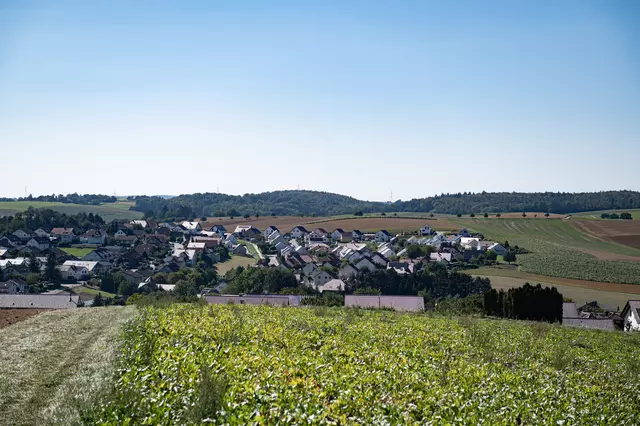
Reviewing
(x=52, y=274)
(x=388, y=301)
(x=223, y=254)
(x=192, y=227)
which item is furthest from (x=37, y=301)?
(x=192, y=227)

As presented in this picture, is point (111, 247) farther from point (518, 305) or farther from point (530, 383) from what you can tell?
point (530, 383)

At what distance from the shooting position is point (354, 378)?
9.94m

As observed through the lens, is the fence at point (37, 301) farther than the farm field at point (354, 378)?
Yes

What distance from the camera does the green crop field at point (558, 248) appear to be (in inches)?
2552

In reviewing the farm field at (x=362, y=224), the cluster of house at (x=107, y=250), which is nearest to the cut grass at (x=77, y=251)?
the cluster of house at (x=107, y=250)

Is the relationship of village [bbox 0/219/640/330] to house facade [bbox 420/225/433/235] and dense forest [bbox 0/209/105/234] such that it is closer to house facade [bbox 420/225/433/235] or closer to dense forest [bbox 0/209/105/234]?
house facade [bbox 420/225/433/235]

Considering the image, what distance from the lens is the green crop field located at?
2552 inches

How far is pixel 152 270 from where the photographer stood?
80.2 m

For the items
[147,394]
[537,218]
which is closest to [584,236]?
[537,218]

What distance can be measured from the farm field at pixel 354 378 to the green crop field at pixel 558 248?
175 ft

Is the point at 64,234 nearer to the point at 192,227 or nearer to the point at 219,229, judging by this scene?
the point at 192,227

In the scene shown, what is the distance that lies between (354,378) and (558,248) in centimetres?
8210

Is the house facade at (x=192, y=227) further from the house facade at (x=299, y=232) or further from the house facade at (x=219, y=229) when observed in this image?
the house facade at (x=299, y=232)

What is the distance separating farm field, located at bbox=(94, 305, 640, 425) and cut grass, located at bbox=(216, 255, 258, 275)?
6234cm
